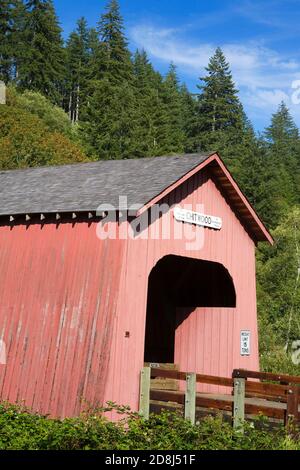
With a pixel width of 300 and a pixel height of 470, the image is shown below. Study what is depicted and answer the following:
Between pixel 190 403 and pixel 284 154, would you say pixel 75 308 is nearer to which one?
pixel 190 403

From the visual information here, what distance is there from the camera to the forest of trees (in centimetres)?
3912

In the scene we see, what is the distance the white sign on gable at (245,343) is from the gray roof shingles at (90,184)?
5.03 meters

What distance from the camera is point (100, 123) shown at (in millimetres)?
58938

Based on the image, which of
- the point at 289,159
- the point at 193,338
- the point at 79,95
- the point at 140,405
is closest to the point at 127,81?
the point at 79,95

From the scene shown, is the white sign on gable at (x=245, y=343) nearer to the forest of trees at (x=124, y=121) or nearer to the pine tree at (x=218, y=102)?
the forest of trees at (x=124, y=121)

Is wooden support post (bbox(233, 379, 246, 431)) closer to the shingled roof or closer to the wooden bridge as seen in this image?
the wooden bridge

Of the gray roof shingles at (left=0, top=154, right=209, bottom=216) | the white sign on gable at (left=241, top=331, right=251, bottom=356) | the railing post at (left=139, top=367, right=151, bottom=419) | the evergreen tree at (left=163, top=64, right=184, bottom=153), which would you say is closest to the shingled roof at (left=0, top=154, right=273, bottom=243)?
the gray roof shingles at (left=0, top=154, right=209, bottom=216)

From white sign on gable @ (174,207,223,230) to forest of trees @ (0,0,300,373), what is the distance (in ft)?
44.6

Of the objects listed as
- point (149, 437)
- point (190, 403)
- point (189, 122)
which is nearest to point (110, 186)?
point (190, 403)

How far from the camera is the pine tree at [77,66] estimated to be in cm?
8056

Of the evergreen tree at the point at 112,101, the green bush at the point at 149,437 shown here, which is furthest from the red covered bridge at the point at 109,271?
the evergreen tree at the point at 112,101

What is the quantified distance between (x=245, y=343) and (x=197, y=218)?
13.3 ft

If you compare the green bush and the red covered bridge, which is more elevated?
the red covered bridge

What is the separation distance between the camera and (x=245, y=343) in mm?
17812
